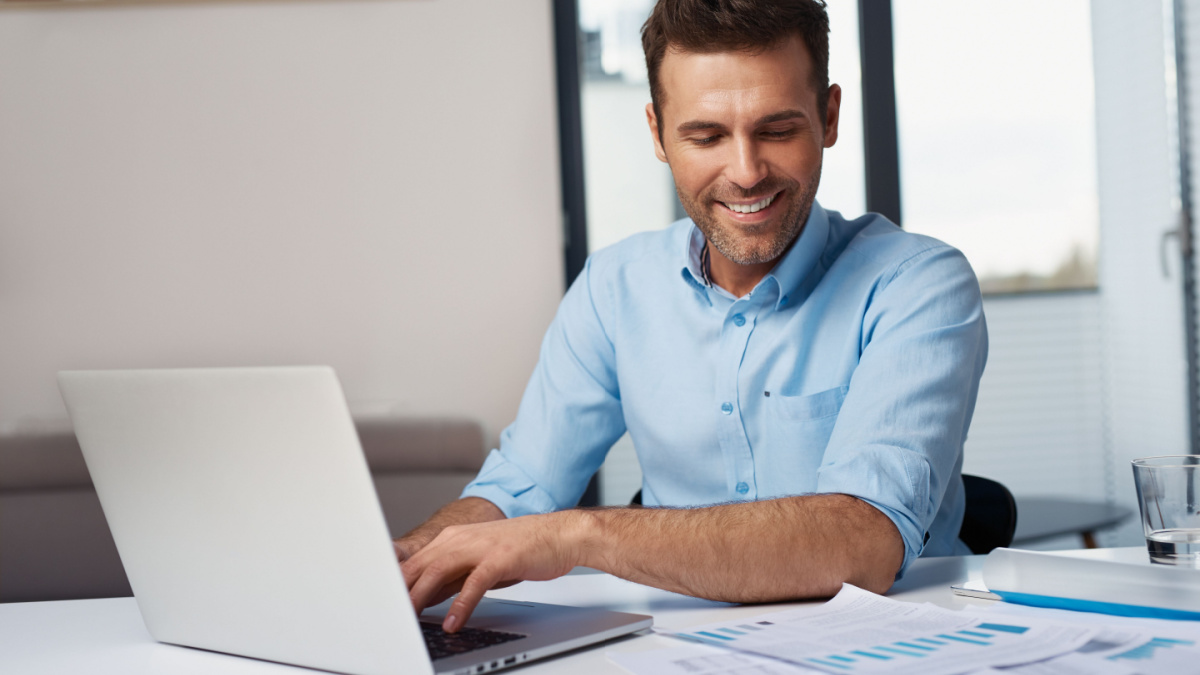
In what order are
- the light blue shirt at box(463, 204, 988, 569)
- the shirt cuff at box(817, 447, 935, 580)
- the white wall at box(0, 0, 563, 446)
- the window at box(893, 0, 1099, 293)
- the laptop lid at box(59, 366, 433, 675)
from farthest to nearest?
the window at box(893, 0, 1099, 293), the white wall at box(0, 0, 563, 446), the light blue shirt at box(463, 204, 988, 569), the shirt cuff at box(817, 447, 935, 580), the laptop lid at box(59, 366, 433, 675)

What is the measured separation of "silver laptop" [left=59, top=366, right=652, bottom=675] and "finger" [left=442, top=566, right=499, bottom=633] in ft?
0.05

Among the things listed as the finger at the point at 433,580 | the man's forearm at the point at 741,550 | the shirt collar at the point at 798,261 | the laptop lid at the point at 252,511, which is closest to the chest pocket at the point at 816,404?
the shirt collar at the point at 798,261

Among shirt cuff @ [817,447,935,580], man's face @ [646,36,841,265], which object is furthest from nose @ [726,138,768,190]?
shirt cuff @ [817,447,935,580]

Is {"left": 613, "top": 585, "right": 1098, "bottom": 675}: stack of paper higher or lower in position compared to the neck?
lower

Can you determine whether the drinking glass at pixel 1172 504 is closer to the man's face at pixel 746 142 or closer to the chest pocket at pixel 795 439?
the chest pocket at pixel 795 439

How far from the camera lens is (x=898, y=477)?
0.97 m

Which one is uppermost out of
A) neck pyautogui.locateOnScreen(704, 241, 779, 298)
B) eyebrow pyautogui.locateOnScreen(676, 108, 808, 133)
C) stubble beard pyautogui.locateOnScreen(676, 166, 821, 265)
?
eyebrow pyautogui.locateOnScreen(676, 108, 808, 133)

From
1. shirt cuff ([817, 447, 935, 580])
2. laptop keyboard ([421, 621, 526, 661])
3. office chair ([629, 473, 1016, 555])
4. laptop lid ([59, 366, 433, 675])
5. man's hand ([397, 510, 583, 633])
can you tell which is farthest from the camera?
office chair ([629, 473, 1016, 555])

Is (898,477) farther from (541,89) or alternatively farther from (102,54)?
(102,54)

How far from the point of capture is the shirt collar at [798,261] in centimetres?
131

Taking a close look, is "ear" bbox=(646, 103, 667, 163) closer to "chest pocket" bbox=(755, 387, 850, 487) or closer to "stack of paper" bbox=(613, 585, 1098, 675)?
"chest pocket" bbox=(755, 387, 850, 487)

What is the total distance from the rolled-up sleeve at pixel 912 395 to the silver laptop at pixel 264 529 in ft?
1.06

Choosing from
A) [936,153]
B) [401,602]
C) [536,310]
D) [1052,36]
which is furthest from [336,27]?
[401,602]

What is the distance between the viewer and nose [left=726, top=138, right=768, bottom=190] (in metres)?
1.26
